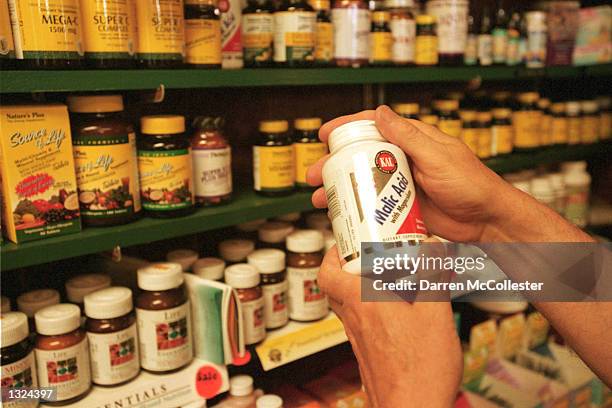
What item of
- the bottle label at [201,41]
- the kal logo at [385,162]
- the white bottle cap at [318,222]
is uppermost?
the bottle label at [201,41]

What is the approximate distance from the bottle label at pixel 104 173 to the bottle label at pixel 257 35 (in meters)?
0.39

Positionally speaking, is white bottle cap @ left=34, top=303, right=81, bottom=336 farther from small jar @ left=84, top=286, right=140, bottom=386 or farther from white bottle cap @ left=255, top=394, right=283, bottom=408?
white bottle cap @ left=255, top=394, right=283, bottom=408

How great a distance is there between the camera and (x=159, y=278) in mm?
1107

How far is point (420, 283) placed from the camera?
0.75m

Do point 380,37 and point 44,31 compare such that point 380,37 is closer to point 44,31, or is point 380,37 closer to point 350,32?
point 350,32

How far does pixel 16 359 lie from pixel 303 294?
2.01 ft

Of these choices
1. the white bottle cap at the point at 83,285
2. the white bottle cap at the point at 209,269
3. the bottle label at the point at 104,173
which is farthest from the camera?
the white bottle cap at the point at 209,269

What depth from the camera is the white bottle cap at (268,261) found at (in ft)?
4.25

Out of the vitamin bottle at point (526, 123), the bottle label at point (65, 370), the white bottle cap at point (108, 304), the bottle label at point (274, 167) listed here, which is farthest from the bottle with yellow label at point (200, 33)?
the vitamin bottle at point (526, 123)

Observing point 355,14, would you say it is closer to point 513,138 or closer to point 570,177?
point 513,138

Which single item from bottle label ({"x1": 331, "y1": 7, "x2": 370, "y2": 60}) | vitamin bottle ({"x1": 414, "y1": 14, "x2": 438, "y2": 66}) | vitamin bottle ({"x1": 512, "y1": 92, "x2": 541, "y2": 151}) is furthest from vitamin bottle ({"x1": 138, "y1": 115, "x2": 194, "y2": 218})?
vitamin bottle ({"x1": 512, "y1": 92, "x2": 541, "y2": 151})

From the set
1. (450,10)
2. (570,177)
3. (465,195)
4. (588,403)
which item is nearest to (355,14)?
(450,10)

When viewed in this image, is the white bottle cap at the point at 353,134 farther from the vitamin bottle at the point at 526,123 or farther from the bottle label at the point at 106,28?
the vitamin bottle at the point at 526,123

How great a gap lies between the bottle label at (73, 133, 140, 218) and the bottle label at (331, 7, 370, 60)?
594mm
